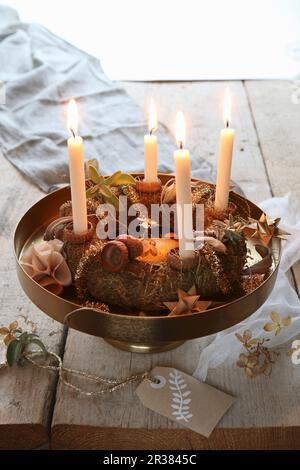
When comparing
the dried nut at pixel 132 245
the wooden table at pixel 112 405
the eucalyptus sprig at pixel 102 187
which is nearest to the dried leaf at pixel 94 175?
the eucalyptus sprig at pixel 102 187

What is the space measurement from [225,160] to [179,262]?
16cm

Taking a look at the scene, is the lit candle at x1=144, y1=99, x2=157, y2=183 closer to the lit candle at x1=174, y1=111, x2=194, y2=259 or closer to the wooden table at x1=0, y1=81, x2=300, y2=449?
the lit candle at x1=174, y1=111, x2=194, y2=259

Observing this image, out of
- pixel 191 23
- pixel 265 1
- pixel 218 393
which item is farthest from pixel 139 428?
pixel 265 1

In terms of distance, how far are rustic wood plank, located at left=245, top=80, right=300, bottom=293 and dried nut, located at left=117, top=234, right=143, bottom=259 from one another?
535 mm

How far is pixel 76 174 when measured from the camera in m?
0.82

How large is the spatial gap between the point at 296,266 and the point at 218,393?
1.06 feet

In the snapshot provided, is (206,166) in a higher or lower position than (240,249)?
lower

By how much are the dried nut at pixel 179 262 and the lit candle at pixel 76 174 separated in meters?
0.12

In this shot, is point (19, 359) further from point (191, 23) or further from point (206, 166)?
point (191, 23)

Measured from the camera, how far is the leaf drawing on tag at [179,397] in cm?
86

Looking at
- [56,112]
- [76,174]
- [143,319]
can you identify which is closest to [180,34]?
[56,112]

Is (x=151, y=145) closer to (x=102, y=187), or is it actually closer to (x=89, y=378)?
(x=102, y=187)

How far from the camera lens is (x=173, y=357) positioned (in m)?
0.94

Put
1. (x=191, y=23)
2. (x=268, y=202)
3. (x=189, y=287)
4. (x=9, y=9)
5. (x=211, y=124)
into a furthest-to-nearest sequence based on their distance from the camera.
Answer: (x=191, y=23)
(x=9, y=9)
(x=211, y=124)
(x=268, y=202)
(x=189, y=287)
